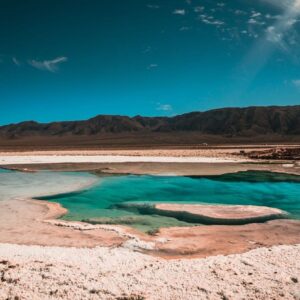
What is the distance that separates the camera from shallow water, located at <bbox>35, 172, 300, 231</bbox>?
9.70 meters

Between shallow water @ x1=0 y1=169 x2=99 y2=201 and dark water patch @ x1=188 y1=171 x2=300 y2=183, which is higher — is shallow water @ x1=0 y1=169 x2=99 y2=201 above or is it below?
above

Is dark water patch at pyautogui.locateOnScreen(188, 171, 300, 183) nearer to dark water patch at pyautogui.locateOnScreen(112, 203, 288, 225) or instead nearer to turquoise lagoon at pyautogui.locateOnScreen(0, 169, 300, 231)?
turquoise lagoon at pyautogui.locateOnScreen(0, 169, 300, 231)

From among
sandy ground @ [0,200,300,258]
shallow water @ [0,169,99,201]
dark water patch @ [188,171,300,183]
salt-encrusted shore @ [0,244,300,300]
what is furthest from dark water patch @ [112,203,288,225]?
dark water patch @ [188,171,300,183]

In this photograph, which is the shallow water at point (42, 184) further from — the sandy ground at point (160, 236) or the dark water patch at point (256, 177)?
the dark water patch at point (256, 177)

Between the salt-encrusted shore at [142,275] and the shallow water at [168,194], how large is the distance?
2.72 m

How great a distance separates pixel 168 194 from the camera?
46.8ft

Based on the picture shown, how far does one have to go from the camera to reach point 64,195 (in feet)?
43.3

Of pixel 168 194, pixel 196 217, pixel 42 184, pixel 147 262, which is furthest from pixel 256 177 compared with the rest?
pixel 147 262

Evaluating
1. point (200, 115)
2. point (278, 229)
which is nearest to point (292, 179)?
point (278, 229)

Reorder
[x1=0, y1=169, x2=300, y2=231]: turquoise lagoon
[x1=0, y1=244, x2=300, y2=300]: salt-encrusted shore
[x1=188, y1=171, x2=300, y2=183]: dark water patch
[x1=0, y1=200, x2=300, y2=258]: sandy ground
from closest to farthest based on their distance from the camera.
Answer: [x1=0, y1=244, x2=300, y2=300]: salt-encrusted shore < [x1=0, y1=200, x2=300, y2=258]: sandy ground < [x1=0, y1=169, x2=300, y2=231]: turquoise lagoon < [x1=188, y1=171, x2=300, y2=183]: dark water patch

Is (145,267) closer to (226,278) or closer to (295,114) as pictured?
→ (226,278)

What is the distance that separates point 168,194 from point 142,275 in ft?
29.5

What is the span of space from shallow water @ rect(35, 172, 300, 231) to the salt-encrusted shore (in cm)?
272

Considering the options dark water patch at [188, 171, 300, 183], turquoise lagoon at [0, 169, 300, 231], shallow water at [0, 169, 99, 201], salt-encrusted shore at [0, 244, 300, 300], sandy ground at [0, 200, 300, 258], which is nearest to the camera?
salt-encrusted shore at [0, 244, 300, 300]
